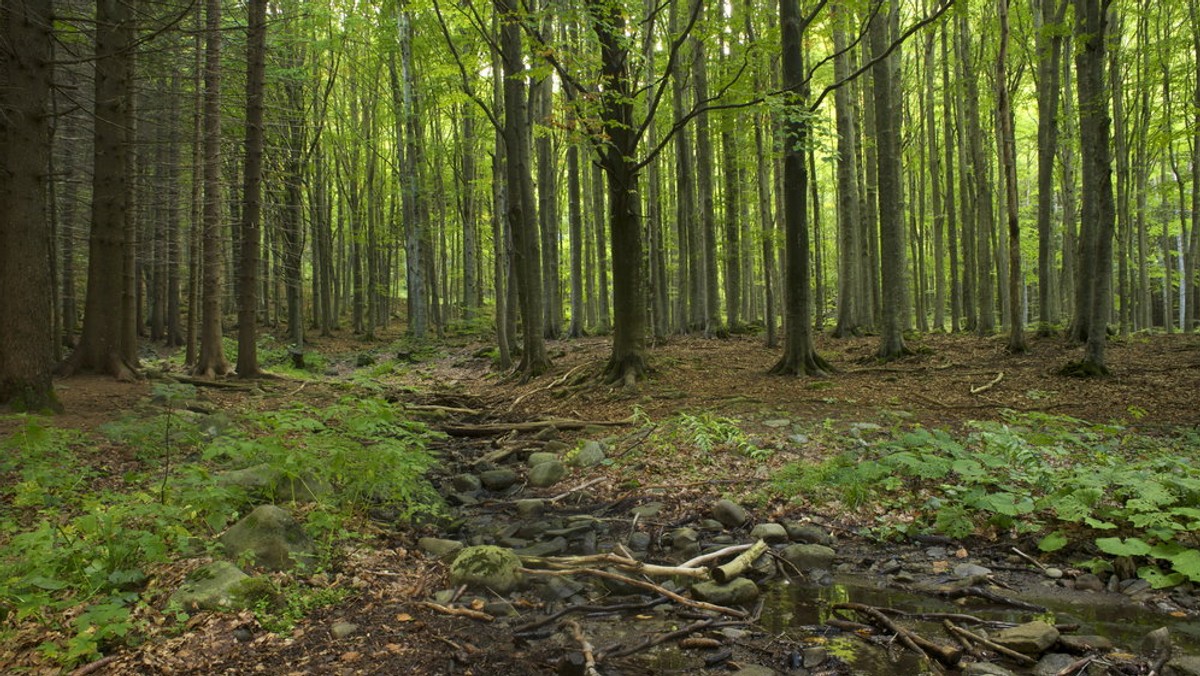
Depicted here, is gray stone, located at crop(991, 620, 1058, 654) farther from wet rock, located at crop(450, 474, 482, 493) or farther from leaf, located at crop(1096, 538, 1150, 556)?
wet rock, located at crop(450, 474, 482, 493)

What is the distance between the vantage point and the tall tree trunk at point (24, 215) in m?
7.23

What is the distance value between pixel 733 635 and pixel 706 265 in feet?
47.1

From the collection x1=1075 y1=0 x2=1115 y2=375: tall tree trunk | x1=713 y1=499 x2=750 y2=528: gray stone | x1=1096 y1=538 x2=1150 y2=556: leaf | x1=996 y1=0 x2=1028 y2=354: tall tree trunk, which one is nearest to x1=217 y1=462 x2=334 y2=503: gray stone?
x1=713 y1=499 x2=750 y2=528: gray stone

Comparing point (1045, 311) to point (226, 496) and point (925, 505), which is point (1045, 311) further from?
point (226, 496)

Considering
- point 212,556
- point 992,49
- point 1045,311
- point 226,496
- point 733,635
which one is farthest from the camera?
point 992,49

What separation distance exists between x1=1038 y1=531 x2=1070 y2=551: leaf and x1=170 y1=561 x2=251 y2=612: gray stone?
18.0 ft

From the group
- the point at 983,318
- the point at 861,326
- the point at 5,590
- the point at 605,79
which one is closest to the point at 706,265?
the point at 861,326

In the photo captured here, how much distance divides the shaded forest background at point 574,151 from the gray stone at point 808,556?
5584mm

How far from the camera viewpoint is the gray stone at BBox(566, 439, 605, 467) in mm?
7543

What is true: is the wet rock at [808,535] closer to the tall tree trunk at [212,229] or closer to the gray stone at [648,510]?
the gray stone at [648,510]

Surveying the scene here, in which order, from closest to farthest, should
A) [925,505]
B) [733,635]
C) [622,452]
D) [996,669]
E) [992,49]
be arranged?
[996,669] → [733,635] → [925,505] → [622,452] → [992,49]

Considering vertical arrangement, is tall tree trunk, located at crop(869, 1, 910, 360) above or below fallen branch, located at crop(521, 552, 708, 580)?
above

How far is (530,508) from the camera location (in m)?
6.32

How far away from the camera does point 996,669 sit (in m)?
3.19
